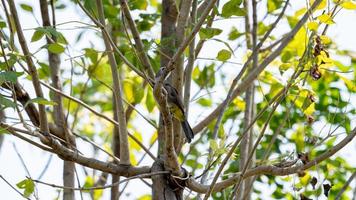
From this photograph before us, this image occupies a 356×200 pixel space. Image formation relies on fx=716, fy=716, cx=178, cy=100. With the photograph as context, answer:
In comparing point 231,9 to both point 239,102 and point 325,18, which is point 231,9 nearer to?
point 325,18

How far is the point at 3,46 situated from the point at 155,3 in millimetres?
2252

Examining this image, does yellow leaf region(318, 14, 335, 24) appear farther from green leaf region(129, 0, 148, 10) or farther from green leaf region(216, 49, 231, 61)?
green leaf region(129, 0, 148, 10)

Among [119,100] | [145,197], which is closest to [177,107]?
[119,100]

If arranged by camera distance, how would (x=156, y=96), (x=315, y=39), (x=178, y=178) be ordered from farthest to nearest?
(x=178, y=178) < (x=315, y=39) < (x=156, y=96)

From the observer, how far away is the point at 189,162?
13.9 ft

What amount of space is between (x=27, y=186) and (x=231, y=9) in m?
1.01

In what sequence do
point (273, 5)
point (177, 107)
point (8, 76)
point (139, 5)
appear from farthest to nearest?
point (273, 5)
point (139, 5)
point (177, 107)
point (8, 76)

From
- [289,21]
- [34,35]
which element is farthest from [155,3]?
[34,35]

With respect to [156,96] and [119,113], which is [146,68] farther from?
[156,96]

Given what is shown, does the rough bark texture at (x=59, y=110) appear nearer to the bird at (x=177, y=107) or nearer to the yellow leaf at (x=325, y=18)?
the bird at (x=177, y=107)

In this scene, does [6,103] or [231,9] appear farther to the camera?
[231,9]

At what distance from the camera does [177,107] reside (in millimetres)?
3002

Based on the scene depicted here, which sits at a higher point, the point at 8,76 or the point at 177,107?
the point at 8,76

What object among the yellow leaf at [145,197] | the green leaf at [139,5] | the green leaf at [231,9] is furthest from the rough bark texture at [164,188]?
the yellow leaf at [145,197]
